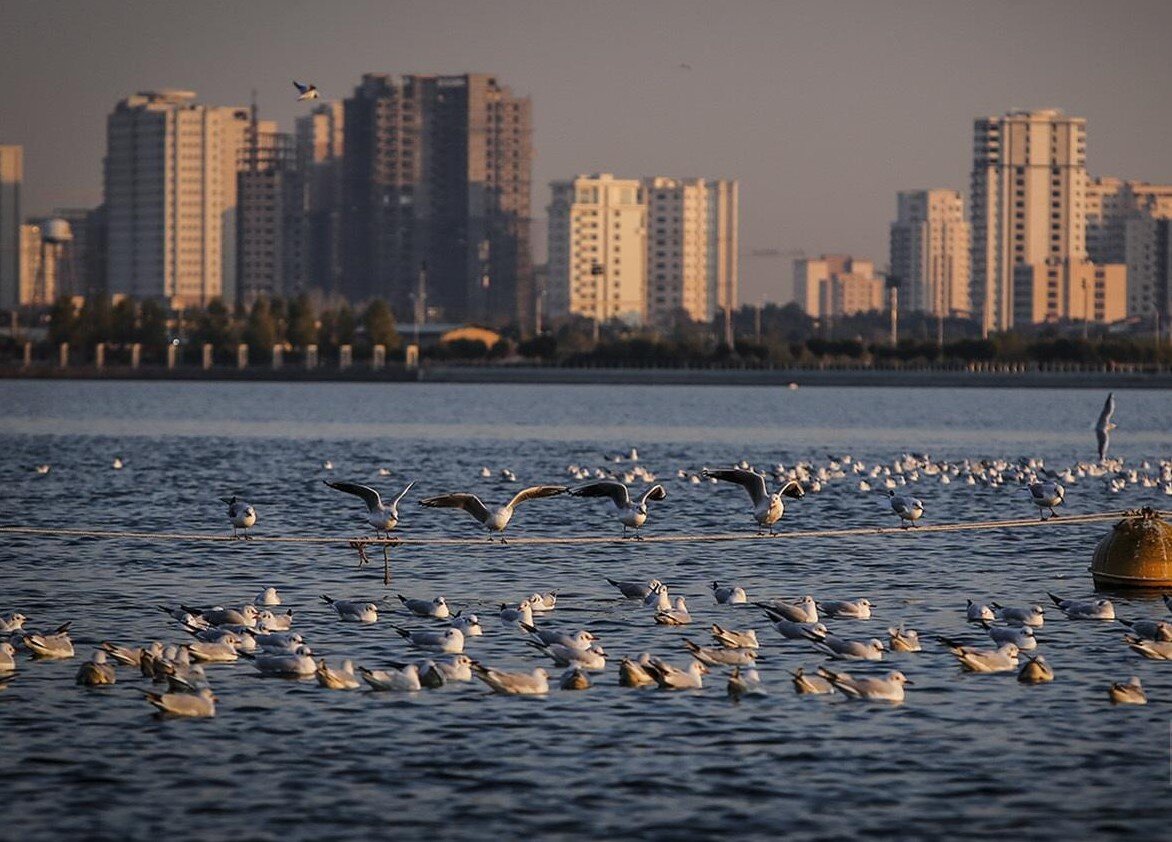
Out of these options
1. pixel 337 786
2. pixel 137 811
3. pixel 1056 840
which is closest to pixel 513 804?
pixel 337 786

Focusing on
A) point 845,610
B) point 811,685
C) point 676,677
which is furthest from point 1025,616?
point 676,677

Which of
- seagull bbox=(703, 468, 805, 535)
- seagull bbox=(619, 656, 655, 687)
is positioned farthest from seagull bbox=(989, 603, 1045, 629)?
seagull bbox=(619, 656, 655, 687)

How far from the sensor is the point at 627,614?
30.5 m

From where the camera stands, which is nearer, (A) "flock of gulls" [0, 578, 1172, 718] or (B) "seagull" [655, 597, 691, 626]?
(A) "flock of gulls" [0, 578, 1172, 718]

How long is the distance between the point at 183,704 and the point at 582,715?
4175mm

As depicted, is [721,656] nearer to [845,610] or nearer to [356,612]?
[845,610]

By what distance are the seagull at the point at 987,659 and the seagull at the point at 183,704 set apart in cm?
883

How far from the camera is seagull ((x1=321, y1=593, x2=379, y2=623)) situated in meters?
29.1

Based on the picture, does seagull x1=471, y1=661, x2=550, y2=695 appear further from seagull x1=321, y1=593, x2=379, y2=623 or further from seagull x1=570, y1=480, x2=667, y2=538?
seagull x1=321, y1=593, x2=379, y2=623

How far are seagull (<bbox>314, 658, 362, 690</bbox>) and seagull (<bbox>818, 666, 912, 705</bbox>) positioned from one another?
5274 millimetres

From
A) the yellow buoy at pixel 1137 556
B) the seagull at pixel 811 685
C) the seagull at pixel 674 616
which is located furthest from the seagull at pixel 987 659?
the yellow buoy at pixel 1137 556

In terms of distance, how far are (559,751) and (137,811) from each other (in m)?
4.30

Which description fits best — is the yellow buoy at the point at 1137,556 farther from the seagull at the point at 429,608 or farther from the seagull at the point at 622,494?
the seagull at the point at 429,608

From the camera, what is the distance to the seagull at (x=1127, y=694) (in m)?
23.5
